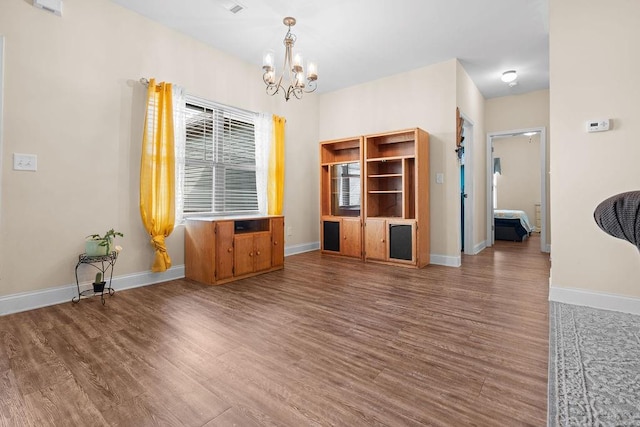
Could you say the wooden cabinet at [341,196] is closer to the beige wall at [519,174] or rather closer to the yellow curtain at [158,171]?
the yellow curtain at [158,171]

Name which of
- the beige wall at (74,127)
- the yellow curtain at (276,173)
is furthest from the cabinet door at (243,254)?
the yellow curtain at (276,173)

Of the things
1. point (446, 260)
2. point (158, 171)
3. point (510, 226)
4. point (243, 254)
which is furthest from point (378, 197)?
point (510, 226)

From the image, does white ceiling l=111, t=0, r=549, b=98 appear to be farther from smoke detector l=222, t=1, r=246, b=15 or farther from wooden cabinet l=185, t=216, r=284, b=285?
wooden cabinet l=185, t=216, r=284, b=285

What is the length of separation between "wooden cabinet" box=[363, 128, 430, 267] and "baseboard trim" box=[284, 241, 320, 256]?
4.13ft

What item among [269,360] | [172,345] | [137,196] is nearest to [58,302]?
[137,196]

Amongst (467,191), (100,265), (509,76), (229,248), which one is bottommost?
(100,265)

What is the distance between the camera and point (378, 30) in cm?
352

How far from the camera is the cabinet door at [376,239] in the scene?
4.32 meters

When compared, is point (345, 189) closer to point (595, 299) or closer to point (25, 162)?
point (595, 299)

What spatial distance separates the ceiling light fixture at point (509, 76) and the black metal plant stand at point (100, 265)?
5760mm

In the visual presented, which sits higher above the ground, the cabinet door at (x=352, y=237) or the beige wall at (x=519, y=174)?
the beige wall at (x=519, y=174)

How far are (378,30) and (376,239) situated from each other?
104 inches

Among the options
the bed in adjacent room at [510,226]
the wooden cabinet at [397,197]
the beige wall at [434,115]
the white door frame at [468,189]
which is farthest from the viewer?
the bed in adjacent room at [510,226]

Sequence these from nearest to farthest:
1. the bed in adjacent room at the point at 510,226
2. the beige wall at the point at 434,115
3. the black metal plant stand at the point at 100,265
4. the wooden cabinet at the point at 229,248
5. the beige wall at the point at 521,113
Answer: the black metal plant stand at the point at 100,265 → the wooden cabinet at the point at 229,248 → the beige wall at the point at 434,115 → the beige wall at the point at 521,113 → the bed in adjacent room at the point at 510,226
